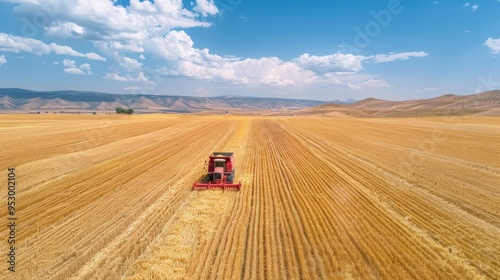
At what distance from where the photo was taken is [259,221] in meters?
11.0

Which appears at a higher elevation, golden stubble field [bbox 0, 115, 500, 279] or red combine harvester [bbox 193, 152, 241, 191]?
red combine harvester [bbox 193, 152, 241, 191]

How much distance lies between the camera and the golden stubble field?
8.03 meters

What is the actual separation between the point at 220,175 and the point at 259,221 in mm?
4717

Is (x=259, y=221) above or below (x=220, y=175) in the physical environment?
below

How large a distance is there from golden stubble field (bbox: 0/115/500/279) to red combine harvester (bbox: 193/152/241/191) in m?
0.50

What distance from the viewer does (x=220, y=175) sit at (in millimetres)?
15234

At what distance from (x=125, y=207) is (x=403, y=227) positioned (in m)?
10.6

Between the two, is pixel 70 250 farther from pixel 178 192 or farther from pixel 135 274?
pixel 178 192

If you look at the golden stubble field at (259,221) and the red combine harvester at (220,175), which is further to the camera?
the red combine harvester at (220,175)

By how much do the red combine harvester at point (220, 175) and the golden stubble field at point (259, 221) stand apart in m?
0.50

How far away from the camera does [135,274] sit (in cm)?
761

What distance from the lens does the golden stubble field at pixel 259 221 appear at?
8.03 m

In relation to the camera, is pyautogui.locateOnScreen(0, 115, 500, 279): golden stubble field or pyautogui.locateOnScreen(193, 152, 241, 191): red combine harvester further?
pyautogui.locateOnScreen(193, 152, 241, 191): red combine harvester

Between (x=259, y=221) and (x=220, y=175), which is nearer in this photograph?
(x=259, y=221)
